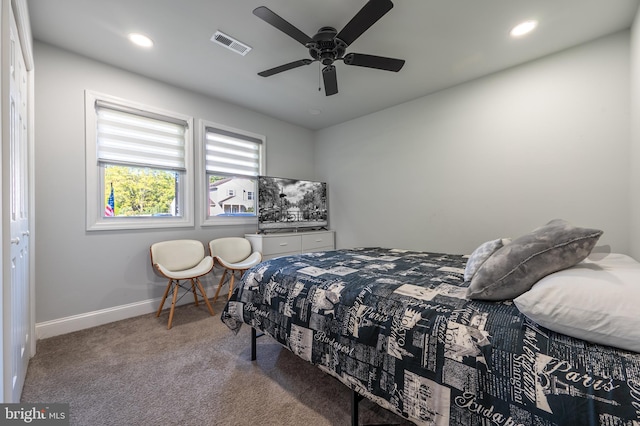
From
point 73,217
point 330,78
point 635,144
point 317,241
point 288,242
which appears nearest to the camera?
point 635,144

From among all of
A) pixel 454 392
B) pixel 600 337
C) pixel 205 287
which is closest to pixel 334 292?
pixel 454 392

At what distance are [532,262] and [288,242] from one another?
306cm

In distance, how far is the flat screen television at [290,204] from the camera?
372 centimetres

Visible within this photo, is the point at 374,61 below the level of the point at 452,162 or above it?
above

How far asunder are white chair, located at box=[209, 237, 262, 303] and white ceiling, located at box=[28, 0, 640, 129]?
77.9 inches

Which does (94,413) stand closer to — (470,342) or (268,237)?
(470,342)

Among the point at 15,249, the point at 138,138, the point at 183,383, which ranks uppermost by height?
the point at 138,138

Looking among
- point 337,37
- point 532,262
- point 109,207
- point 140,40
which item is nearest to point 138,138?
point 109,207

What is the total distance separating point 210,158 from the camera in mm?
3504

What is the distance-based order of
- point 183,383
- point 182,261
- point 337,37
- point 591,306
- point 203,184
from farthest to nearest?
1. point 203,184
2. point 182,261
3. point 337,37
4. point 183,383
5. point 591,306

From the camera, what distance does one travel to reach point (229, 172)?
3.69m
